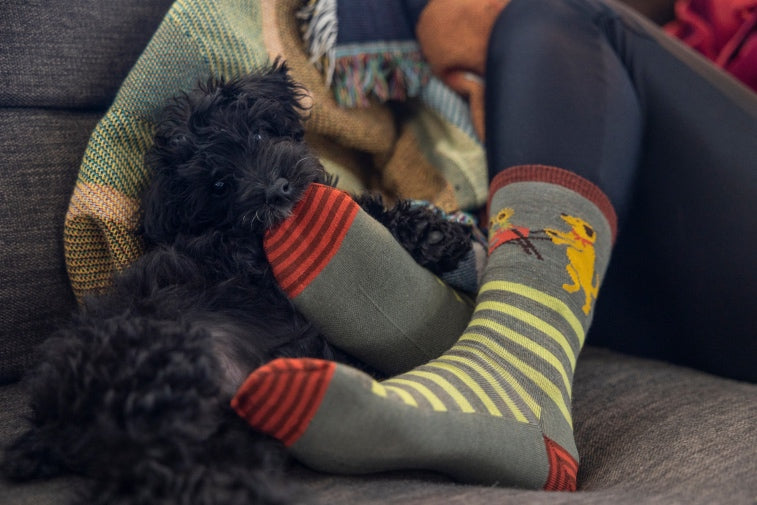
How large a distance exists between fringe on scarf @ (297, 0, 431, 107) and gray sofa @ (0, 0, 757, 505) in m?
0.31

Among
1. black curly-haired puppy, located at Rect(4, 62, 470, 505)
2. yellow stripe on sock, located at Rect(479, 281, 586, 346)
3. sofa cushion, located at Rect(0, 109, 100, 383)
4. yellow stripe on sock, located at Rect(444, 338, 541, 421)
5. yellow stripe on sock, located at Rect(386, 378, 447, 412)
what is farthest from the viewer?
sofa cushion, located at Rect(0, 109, 100, 383)

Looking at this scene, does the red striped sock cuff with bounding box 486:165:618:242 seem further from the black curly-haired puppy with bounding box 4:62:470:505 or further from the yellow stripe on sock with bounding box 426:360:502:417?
the yellow stripe on sock with bounding box 426:360:502:417

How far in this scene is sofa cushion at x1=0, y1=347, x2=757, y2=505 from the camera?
64 centimetres

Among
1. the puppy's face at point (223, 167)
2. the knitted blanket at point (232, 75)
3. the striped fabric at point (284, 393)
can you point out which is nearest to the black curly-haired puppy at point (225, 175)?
the puppy's face at point (223, 167)

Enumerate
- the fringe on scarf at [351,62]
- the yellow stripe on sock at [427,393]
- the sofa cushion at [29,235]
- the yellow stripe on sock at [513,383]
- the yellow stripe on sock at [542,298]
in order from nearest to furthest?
the yellow stripe on sock at [427,393] < the yellow stripe on sock at [513,383] < the yellow stripe on sock at [542,298] < the sofa cushion at [29,235] < the fringe on scarf at [351,62]

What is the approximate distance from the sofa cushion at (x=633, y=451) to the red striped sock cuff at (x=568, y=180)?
0.28m

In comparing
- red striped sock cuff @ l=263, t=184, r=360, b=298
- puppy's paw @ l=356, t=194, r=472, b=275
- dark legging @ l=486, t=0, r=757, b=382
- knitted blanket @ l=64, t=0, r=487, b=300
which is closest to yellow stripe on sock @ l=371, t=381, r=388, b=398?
red striped sock cuff @ l=263, t=184, r=360, b=298

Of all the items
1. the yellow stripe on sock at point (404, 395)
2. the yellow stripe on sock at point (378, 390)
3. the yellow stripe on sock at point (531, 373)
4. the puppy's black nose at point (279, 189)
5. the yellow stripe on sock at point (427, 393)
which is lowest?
the yellow stripe on sock at point (531, 373)

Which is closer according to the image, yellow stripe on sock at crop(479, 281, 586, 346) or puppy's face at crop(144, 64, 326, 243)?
puppy's face at crop(144, 64, 326, 243)

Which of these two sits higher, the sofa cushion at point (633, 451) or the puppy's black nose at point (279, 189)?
the puppy's black nose at point (279, 189)

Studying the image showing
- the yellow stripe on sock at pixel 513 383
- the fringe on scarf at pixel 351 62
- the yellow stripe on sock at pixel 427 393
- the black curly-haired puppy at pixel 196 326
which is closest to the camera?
the black curly-haired puppy at pixel 196 326

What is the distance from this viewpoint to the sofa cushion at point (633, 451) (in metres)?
0.64

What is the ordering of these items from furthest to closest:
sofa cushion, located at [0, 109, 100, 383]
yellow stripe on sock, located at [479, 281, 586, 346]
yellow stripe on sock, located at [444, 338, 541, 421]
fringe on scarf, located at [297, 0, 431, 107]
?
fringe on scarf, located at [297, 0, 431, 107] < sofa cushion, located at [0, 109, 100, 383] < yellow stripe on sock, located at [479, 281, 586, 346] < yellow stripe on sock, located at [444, 338, 541, 421]

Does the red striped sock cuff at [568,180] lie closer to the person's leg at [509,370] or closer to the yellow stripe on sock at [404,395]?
the person's leg at [509,370]
